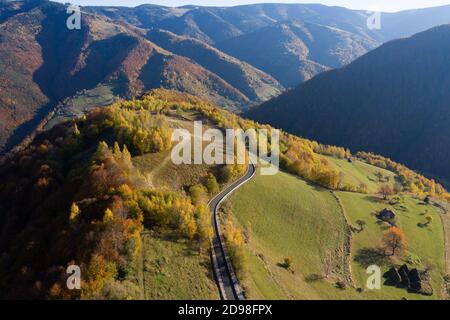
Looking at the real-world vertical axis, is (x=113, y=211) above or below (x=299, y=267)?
above

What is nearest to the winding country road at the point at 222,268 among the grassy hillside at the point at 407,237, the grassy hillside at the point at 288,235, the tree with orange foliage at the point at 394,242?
the grassy hillside at the point at 288,235

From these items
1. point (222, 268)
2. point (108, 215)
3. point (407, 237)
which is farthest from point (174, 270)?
point (407, 237)

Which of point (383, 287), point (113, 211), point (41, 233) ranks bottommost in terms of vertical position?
point (383, 287)

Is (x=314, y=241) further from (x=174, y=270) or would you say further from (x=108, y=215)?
(x=108, y=215)

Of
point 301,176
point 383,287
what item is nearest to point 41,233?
point 383,287

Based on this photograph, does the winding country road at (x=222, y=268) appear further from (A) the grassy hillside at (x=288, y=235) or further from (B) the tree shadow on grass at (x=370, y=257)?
(B) the tree shadow on grass at (x=370, y=257)

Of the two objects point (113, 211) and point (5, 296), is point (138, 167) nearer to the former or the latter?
point (113, 211)

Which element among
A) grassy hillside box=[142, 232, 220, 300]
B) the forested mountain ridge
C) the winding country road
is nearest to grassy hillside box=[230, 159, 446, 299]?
the winding country road

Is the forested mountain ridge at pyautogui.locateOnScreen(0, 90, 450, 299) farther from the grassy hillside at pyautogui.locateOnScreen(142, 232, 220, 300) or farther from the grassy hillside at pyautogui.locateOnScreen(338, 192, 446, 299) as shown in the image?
the grassy hillside at pyautogui.locateOnScreen(338, 192, 446, 299)
